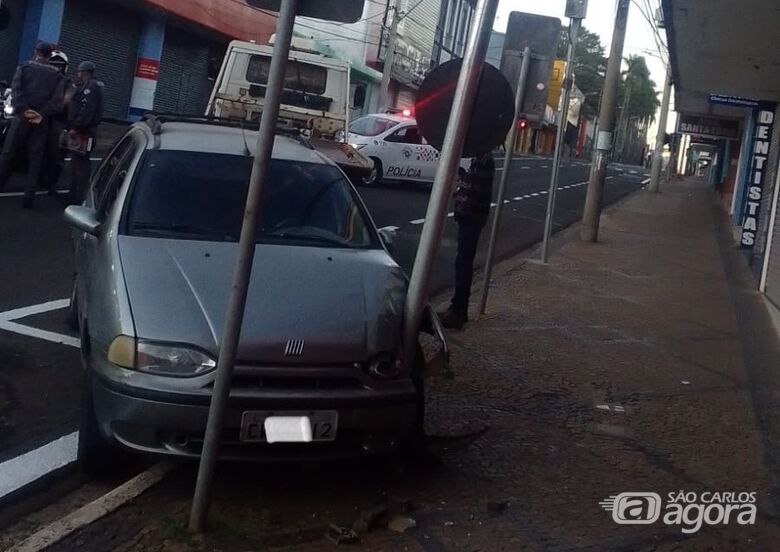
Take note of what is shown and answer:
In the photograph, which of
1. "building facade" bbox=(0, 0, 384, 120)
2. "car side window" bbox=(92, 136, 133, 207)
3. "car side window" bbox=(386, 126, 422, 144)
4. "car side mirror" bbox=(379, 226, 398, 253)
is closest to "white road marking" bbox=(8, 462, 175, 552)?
"car side mirror" bbox=(379, 226, 398, 253)

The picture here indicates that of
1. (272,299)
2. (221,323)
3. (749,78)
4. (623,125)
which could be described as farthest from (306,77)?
(623,125)

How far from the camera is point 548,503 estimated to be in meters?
5.27

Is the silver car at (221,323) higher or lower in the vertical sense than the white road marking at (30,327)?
higher

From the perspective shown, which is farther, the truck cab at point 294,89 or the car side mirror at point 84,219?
the truck cab at point 294,89

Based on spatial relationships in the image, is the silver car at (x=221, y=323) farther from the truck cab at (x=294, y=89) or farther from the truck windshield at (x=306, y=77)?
the truck windshield at (x=306, y=77)

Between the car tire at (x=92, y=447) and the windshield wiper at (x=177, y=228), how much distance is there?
996 mm

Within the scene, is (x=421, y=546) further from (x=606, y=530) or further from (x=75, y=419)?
(x=75, y=419)

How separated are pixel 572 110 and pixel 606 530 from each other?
90741mm

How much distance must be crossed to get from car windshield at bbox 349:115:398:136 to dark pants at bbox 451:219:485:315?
45.4 ft

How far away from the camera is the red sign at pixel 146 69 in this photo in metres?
30.0

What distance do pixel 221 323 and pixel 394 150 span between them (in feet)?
58.9

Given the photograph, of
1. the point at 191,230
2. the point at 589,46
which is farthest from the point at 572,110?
the point at 191,230

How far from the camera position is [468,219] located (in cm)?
908

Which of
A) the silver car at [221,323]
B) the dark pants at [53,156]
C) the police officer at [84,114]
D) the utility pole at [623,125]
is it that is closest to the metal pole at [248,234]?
the silver car at [221,323]
